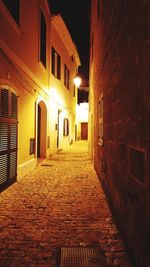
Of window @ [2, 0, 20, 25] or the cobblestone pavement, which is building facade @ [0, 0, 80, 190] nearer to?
window @ [2, 0, 20, 25]

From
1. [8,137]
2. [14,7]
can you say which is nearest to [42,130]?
[8,137]

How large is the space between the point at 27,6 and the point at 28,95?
114 inches

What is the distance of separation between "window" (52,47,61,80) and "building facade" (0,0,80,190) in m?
0.21

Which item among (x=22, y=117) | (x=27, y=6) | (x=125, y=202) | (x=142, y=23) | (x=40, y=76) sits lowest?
(x=125, y=202)

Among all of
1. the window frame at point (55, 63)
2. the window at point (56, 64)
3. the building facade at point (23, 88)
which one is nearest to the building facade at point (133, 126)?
the building facade at point (23, 88)

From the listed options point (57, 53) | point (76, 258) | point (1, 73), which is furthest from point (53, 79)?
point (76, 258)

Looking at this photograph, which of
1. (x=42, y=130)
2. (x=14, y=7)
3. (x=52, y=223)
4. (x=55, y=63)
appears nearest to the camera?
(x=52, y=223)

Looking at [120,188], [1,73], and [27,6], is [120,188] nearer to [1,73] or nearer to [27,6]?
[1,73]

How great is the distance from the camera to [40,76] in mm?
10078

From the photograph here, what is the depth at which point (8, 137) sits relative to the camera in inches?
238

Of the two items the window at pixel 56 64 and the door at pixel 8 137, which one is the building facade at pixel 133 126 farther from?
the window at pixel 56 64

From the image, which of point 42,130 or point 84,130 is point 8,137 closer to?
point 42,130

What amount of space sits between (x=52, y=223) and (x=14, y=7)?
19.1 feet

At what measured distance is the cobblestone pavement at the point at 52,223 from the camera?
9.68 feet
